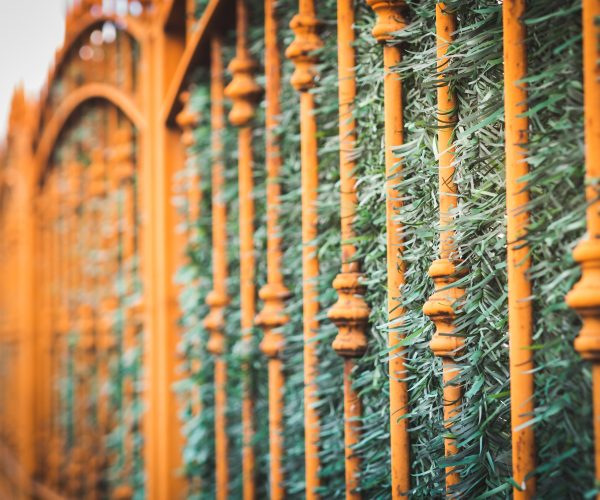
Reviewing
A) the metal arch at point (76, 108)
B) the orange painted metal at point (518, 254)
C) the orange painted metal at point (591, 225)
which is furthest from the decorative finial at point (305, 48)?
the metal arch at point (76, 108)

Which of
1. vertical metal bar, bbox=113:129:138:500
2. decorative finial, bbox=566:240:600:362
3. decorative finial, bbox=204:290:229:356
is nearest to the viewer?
decorative finial, bbox=566:240:600:362

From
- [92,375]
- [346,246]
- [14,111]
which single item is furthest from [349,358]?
[14,111]

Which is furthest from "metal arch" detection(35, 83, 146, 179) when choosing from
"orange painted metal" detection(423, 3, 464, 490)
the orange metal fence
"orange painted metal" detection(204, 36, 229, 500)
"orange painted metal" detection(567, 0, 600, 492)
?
"orange painted metal" detection(567, 0, 600, 492)

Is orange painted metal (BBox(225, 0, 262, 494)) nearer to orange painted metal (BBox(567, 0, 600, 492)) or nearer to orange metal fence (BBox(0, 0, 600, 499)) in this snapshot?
orange metal fence (BBox(0, 0, 600, 499))

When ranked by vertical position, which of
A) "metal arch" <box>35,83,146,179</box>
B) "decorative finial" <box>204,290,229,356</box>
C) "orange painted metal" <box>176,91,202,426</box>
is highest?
"metal arch" <box>35,83,146,179</box>

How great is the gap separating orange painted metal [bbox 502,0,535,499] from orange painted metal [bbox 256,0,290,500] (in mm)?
721

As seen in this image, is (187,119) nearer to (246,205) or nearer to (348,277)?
(246,205)

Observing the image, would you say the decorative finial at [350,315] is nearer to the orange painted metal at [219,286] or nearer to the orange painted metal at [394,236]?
the orange painted metal at [394,236]

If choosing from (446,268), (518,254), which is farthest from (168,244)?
(518,254)

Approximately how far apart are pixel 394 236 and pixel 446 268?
171 millimetres

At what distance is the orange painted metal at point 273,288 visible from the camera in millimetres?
1695

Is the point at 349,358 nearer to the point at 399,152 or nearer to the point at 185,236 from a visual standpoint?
the point at 399,152

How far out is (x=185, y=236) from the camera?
2.32 m

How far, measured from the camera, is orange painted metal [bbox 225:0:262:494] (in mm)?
1834
